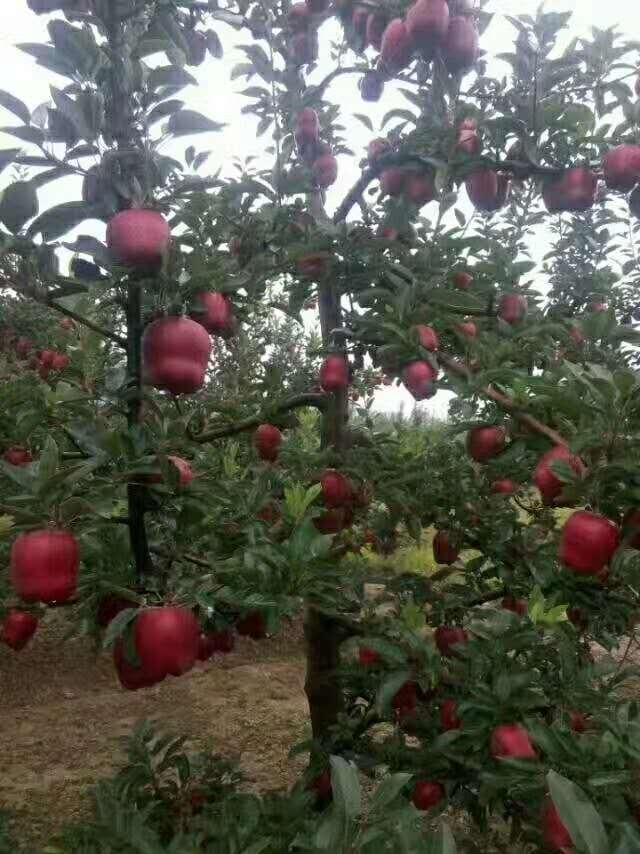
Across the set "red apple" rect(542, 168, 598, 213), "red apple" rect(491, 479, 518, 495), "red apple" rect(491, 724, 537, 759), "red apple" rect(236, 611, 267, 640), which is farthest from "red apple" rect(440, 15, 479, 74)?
"red apple" rect(491, 724, 537, 759)

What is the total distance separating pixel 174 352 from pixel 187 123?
452 millimetres

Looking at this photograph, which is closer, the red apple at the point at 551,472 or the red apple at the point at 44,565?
the red apple at the point at 44,565

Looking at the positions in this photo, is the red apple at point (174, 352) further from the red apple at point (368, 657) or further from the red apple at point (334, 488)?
the red apple at point (368, 657)

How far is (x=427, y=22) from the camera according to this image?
1.85 m

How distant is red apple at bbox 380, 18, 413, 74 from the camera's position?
1.95 meters

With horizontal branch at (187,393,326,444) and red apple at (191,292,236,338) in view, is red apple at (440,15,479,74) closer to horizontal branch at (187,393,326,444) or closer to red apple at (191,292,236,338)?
red apple at (191,292,236,338)

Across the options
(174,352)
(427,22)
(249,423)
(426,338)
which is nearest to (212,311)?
(174,352)

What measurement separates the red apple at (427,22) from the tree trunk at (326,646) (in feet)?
2.79

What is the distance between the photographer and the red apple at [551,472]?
140cm

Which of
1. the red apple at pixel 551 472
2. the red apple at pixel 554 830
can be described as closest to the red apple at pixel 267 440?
the red apple at pixel 551 472

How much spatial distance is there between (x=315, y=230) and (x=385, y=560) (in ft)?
16.5

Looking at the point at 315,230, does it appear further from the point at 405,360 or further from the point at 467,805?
the point at 467,805

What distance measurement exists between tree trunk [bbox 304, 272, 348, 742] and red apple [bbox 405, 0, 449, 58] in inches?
33.5

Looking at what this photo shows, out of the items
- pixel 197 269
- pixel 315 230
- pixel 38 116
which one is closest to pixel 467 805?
pixel 197 269
